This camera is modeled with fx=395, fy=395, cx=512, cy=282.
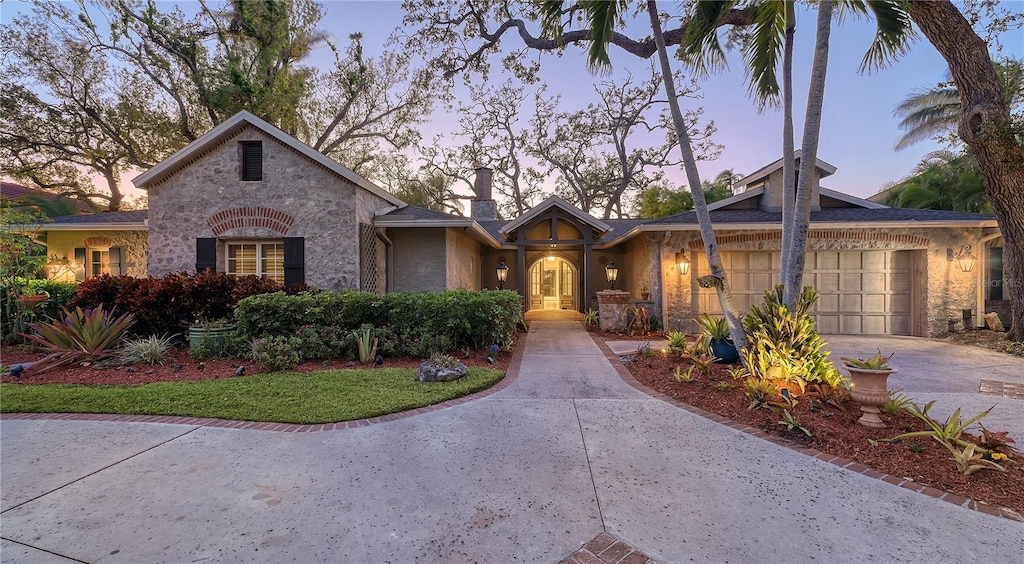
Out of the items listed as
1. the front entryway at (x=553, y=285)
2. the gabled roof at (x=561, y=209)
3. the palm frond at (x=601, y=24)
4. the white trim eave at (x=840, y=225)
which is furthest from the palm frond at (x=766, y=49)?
the front entryway at (x=553, y=285)

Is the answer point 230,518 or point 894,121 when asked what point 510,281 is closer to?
point 230,518

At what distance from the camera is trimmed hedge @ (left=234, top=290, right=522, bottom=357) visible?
266 inches

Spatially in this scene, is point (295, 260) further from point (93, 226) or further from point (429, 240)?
point (93, 226)

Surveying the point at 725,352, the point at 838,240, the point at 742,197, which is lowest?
the point at 725,352

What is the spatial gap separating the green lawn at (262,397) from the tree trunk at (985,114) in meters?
10.7

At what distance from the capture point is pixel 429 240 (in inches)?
400

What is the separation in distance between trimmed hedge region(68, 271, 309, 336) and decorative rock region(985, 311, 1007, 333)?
16013 millimetres

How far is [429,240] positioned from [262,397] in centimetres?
605

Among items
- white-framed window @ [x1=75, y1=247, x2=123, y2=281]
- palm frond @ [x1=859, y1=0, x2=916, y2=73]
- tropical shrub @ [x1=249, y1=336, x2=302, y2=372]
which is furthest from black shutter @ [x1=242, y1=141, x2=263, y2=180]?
palm frond @ [x1=859, y1=0, x2=916, y2=73]

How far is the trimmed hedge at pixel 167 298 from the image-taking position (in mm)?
7129

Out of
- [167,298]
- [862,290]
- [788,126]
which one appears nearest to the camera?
[788,126]

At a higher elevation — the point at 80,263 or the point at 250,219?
the point at 250,219

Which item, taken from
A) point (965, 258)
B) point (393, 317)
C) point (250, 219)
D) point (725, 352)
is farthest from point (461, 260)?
point (965, 258)

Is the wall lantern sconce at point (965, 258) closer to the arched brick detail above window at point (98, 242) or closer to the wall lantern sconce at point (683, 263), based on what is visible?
the wall lantern sconce at point (683, 263)
